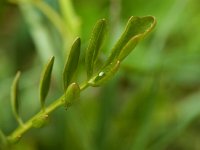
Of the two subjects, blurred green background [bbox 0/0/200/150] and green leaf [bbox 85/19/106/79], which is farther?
blurred green background [bbox 0/0/200/150]

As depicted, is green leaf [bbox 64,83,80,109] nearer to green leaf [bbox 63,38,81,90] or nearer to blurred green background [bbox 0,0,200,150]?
green leaf [bbox 63,38,81,90]

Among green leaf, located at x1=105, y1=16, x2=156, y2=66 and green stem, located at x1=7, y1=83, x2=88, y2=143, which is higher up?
green leaf, located at x1=105, y1=16, x2=156, y2=66

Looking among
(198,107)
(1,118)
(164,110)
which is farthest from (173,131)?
(1,118)

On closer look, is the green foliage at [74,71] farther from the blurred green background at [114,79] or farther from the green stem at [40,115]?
the blurred green background at [114,79]

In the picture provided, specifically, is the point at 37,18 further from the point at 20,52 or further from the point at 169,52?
the point at 169,52

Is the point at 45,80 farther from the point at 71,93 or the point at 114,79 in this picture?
the point at 114,79

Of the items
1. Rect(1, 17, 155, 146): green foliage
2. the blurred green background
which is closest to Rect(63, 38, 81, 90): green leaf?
Rect(1, 17, 155, 146): green foliage

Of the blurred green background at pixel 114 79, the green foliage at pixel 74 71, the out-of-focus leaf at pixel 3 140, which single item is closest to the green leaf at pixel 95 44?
the green foliage at pixel 74 71
